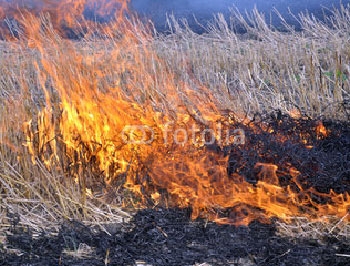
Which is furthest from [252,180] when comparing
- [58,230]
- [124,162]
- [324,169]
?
[58,230]

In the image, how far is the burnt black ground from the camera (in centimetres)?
289

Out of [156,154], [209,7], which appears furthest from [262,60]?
[209,7]

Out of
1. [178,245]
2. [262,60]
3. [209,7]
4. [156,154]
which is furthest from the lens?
[209,7]

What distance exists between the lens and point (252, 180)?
332 centimetres

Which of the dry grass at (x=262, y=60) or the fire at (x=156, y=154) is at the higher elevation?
the dry grass at (x=262, y=60)

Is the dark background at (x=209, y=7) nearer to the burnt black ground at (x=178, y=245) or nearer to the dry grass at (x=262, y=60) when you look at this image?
the dry grass at (x=262, y=60)

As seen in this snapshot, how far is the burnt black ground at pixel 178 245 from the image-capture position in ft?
9.48

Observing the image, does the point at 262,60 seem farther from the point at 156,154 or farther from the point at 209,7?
the point at 209,7

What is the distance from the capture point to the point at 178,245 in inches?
120

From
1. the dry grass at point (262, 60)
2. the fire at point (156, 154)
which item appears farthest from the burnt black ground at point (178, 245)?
the dry grass at point (262, 60)

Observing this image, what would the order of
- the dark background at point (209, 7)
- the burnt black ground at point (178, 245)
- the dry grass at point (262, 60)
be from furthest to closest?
the dark background at point (209, 7) < the dry grass at point (262, 60) < the burnt black ground at point (178, 245)

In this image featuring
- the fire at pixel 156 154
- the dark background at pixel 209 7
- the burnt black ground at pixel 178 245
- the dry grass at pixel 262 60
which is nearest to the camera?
the burnt black ground at pixel 178 245

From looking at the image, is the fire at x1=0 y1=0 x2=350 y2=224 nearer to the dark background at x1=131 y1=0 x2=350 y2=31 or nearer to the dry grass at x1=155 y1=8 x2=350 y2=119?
the dry grass at x1=155 y1=8 x2=350 y2=119

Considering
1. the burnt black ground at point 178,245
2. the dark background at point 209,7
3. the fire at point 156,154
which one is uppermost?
the dark background at point 209,7
